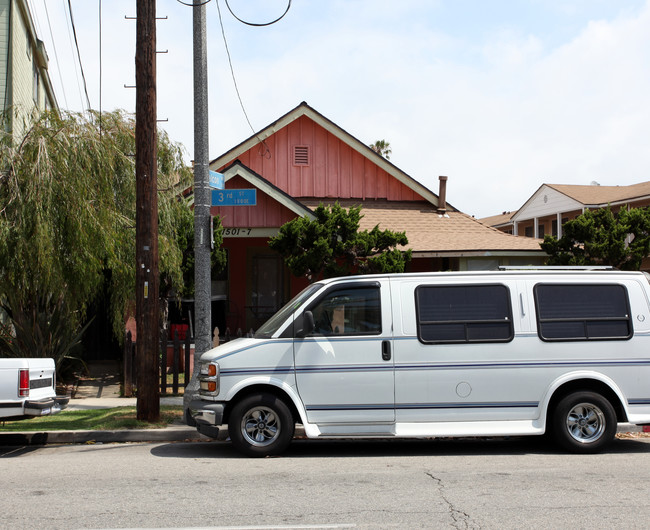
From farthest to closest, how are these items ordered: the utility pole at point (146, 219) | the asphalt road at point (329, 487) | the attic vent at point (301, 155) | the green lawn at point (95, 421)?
the attic vent at point (301, 155), the utility pole at point (146, 219), the green lawn at point (95, 421), the asphalt road at point (329, 487)

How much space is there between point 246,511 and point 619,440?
5863mm

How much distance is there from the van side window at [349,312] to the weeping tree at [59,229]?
16.3ft

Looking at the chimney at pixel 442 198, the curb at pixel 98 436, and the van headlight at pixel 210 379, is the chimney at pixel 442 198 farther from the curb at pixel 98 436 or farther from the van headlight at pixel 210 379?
the van headlight at pixel 210 379

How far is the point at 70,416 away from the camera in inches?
428

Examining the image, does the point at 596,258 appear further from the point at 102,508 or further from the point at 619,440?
the point at 102,508

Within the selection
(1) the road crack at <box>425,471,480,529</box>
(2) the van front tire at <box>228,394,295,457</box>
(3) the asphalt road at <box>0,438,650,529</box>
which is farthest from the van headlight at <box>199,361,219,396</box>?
(1) the road crack at <box>425,471,480,529</box>

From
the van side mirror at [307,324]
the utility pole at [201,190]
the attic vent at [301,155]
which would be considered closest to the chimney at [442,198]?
the attic vent at [301,155]

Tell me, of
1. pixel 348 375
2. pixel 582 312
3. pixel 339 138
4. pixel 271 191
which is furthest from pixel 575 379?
pixel 339 138

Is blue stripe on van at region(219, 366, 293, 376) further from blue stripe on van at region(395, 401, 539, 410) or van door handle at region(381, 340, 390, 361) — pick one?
blue stripe on van at region(395, 401, 539, 410)

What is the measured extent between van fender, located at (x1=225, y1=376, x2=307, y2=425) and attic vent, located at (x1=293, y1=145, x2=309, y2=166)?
→ 43.2ft

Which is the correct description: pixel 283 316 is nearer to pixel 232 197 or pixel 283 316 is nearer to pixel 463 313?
pixel 463 313

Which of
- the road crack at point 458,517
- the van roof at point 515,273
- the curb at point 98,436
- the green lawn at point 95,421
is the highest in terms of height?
the van roof at point 515,273

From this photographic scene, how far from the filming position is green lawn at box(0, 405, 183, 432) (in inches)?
381

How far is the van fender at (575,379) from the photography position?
26.4 feet
